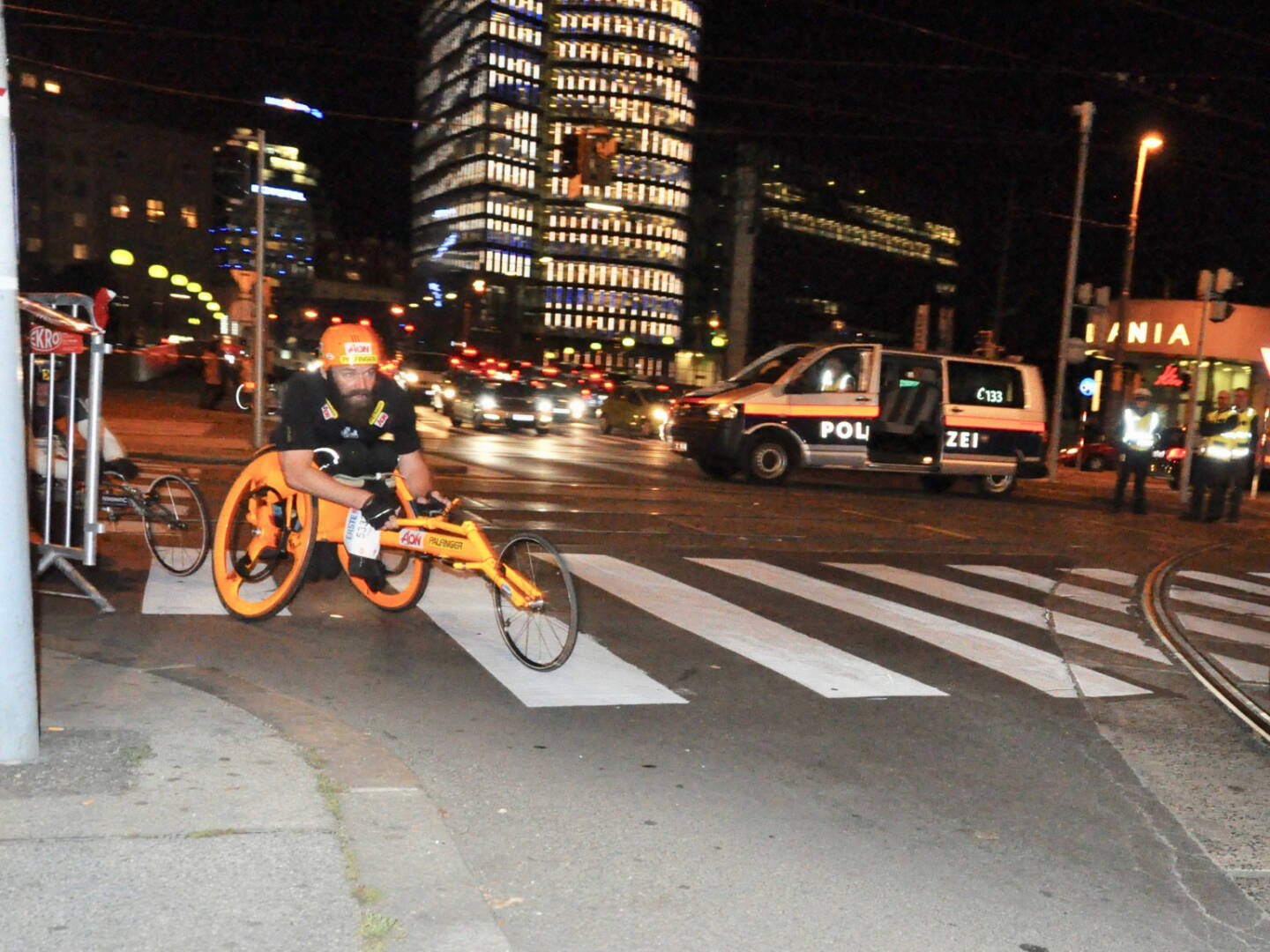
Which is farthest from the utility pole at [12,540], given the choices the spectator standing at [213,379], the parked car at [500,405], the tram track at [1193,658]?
the parked car at [500,405]

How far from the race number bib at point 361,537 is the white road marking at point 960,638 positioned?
3.51 metres

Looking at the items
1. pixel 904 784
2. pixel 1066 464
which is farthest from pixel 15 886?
pixel 1066 464

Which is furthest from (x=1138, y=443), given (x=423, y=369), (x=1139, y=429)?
(x=423, y=369)

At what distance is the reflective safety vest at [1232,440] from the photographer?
56.1 ft

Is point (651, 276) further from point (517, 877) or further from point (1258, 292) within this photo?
point (517, 877)

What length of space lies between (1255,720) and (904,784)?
2.49m

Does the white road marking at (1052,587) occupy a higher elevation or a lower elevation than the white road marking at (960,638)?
lower

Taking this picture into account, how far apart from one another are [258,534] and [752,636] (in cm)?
300

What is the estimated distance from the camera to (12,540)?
4266 millimetres

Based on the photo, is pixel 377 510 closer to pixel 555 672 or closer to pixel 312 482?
pixel 312 482

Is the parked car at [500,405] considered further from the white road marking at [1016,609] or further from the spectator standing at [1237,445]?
the white road marking at [1016,609]

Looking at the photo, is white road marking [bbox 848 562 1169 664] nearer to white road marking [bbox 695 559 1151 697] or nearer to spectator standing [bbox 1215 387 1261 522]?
white road marking [bbox 695 559 1151 697]

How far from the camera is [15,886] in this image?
11.1 feet

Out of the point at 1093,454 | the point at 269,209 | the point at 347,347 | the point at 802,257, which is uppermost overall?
the point at 802,257
